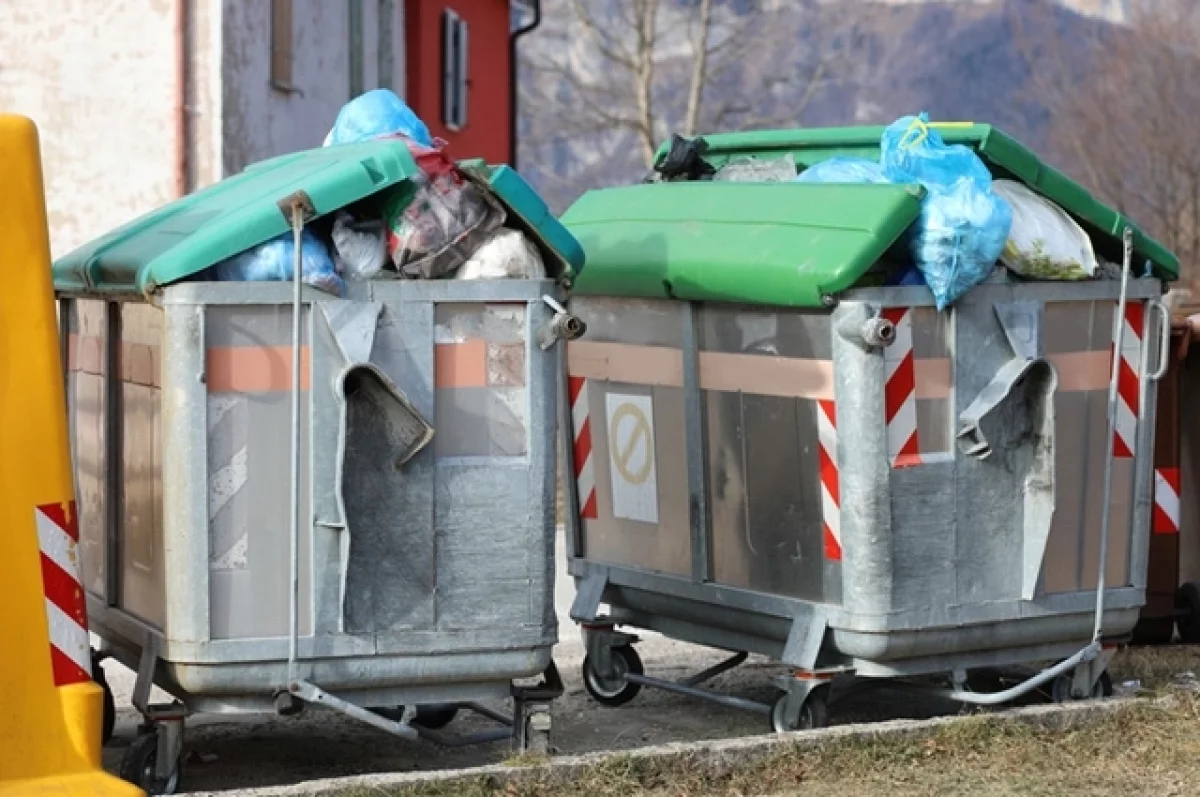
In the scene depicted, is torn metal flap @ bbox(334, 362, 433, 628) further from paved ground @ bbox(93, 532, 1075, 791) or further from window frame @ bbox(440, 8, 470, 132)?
window frame @ bbox(440, 8, 470, 132)

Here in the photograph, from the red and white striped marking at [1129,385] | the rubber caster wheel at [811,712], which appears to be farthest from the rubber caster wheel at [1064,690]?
the rubber caster wheel at [811,712]

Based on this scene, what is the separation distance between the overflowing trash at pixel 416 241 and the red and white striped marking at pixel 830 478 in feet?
3.33

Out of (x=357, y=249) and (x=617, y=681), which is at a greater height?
(x=357, y=249)

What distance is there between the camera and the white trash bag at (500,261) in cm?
634

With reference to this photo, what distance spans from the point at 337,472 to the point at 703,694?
1.87 meters

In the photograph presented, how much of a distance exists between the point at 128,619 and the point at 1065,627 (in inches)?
112

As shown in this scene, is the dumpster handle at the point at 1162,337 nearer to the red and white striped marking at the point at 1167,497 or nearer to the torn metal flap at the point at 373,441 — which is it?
the red and white striped marking at the point at 1167,497

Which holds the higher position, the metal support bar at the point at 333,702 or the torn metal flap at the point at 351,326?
the torn metal flap at the point at 351,326

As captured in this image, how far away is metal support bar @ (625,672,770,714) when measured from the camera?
7.36 metres

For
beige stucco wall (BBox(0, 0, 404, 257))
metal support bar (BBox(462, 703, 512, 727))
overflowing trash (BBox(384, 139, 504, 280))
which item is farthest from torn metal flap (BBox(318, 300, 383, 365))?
beige stucco wall (BBox(0, 0, 404, 257))

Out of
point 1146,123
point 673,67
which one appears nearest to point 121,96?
point 1146,123

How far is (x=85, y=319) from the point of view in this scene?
274 inches

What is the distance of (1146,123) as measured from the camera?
40.7 metres

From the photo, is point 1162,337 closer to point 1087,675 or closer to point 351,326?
point 1087,675
